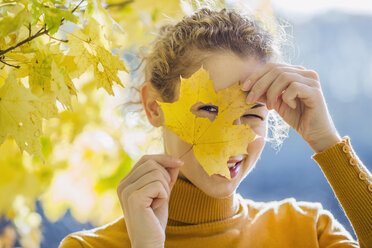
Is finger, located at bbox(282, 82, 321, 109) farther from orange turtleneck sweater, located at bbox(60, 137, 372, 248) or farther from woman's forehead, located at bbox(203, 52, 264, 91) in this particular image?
orange turtleneck sweater, located at bbox(60, 137, 372, 248)

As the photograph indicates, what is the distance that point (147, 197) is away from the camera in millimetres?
1113

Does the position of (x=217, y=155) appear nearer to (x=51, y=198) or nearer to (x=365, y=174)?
(x=365, y=174)

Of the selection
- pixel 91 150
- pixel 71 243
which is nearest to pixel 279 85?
pixel 71 243

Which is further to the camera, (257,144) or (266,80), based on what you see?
(257,144)

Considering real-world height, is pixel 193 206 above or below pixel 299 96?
below

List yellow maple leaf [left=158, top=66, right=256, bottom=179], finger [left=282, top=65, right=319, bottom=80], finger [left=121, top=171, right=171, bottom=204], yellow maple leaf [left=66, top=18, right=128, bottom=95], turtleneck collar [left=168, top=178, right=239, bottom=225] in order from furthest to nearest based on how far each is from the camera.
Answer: turtleneck collar [left=168, top=178, right=239, bottom=225] < finger [left=282, top=65, right=319, bottom=80] < finger [left=121, top=171, right=171, bottom=204] < yellow maple leaf [left=158, top=66, right=256, bottom=179] < yellow maple leaf [left=66, top=18, right=128, bottom=95]

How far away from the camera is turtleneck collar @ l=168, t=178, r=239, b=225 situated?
1522mm

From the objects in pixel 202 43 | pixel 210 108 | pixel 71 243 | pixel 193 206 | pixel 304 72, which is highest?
pixel 202 43

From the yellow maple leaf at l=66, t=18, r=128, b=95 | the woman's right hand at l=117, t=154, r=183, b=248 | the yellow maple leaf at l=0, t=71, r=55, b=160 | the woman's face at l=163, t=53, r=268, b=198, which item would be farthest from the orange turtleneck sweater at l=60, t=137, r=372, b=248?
the yellow maple leaf at l=0, t=71, r=55, b=160

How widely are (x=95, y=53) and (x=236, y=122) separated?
0.49 meters

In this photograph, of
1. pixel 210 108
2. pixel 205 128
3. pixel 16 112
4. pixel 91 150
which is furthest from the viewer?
pixel 91 150

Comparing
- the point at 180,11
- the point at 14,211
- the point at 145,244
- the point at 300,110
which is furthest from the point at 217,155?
the point at 14,211

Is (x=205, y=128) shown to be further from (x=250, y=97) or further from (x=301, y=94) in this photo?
(x=301, y=94)

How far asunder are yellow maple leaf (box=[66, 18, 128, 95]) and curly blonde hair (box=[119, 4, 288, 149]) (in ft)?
1.67
